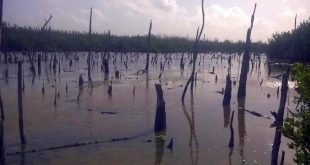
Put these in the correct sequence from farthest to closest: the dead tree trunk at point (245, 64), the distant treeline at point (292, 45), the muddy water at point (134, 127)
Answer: the distant treeline at point (292, 45)
the dead tree trunk at point (245, 64)
the muddy water at point (134, 127)

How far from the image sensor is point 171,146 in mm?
9633

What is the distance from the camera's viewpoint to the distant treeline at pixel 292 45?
1287 inches

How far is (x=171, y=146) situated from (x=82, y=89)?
9.72m

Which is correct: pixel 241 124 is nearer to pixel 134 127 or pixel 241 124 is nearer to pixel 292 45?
pixel 134 127

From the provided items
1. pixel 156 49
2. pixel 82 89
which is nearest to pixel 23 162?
pixel 82 89

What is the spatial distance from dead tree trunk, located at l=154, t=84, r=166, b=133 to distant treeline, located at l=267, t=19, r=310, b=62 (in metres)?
18.9

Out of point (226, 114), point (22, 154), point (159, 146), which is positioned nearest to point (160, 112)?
point (159, 146)

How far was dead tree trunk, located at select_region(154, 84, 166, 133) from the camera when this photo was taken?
35.7 feet

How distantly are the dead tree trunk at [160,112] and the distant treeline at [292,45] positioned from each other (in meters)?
18.9

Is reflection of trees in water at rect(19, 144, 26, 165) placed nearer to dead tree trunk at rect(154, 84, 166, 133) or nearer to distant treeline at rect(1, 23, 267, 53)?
dead tree trunk at rect(154, 84, 166, 133)

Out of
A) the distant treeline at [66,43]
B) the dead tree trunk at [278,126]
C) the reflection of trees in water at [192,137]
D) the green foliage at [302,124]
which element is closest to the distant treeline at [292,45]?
the distant treeline at [66,43]

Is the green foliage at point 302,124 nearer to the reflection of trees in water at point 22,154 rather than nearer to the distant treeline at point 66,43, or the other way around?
the reflection of trees in water at point 22,154

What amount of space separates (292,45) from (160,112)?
2342 centimetres

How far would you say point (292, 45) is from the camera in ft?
104
